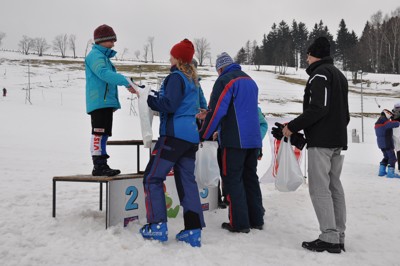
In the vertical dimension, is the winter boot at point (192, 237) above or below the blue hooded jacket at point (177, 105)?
below

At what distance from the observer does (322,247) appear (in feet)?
11.2

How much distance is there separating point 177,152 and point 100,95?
1061 mm

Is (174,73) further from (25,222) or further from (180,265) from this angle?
(25,222)

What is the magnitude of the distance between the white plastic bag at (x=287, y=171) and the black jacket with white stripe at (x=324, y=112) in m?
0.50

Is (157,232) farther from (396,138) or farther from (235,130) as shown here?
(396,138)

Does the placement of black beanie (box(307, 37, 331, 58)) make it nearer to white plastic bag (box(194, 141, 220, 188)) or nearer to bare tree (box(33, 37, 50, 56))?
white plastic bag (box(194, 141, 220, 188))

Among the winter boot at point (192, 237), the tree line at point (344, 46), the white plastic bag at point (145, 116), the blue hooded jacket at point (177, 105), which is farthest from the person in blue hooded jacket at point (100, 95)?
the tree line at point (344, 46)

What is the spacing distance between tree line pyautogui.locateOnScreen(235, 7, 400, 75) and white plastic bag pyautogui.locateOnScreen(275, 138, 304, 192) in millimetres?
63342

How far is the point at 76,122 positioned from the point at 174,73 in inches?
626

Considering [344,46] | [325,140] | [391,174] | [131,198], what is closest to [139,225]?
[131,198]

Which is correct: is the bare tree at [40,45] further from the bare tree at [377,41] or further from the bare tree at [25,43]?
the bare tree at [377,41]

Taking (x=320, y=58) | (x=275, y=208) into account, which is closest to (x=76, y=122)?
(x=275, y=208)

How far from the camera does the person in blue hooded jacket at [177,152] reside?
11.3 feet

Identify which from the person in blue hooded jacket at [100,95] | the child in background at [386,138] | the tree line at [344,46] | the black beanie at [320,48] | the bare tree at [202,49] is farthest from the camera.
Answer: the bare tree at [202,49]
